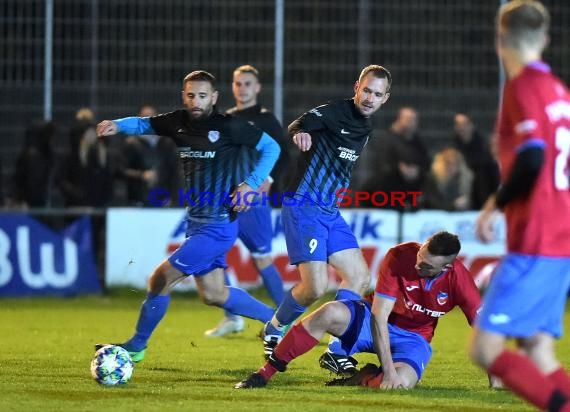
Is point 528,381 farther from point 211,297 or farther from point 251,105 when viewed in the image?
point 251,105

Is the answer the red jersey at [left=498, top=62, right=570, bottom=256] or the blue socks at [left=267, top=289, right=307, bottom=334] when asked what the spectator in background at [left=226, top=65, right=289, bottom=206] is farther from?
the red jersey at [left=498, top=62, right=570, bottom=256]

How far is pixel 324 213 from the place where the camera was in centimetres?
899

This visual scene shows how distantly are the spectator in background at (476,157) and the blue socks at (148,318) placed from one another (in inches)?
273

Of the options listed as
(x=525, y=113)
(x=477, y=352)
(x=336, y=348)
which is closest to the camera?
(x=525, y=113)

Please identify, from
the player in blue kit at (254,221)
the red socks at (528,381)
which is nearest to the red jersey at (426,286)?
the red socks at (528,381)

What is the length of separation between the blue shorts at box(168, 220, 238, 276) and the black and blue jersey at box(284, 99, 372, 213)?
0.62m

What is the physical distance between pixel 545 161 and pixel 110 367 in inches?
131

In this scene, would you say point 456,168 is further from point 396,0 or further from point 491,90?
point 396,0

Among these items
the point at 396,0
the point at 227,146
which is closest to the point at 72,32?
the point at 396,0

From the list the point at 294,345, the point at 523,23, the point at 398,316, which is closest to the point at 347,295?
the point at 398,316

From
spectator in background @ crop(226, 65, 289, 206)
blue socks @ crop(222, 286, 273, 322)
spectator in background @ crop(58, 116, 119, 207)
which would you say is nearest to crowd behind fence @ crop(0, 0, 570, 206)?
spectator in background @ crop(58, 116, 119, 207)

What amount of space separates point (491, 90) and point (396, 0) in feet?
5.35

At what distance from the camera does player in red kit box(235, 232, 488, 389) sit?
739cm

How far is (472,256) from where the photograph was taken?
1472cm
